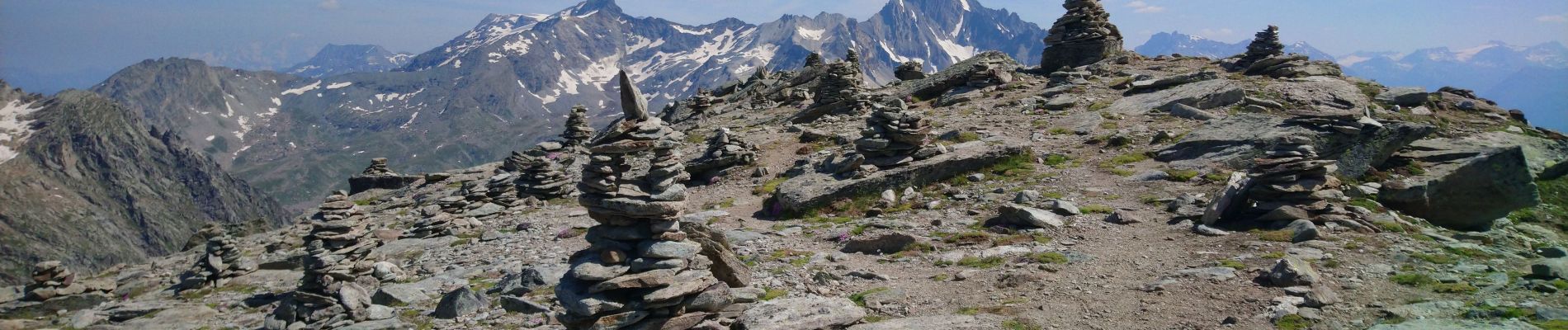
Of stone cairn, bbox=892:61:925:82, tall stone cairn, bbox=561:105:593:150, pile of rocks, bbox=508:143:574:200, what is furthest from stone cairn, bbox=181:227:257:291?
stone cairn, bbox=892:61:925:82

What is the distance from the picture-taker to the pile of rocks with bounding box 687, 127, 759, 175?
3438 cm

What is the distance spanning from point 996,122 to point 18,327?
36204mm

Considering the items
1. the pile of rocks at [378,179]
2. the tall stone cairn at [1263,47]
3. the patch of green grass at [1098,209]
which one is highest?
the tall stone cairn at [1263,47]

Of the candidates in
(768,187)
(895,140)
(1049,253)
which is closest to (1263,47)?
(895,140)

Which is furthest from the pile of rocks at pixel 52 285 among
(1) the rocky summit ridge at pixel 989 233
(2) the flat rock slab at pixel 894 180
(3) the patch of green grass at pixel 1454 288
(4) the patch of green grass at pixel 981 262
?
(3) the patch of green grass at pixel 1454 288

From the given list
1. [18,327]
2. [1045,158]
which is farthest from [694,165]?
[18,327]

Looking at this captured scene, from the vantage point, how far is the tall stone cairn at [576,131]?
48.7m

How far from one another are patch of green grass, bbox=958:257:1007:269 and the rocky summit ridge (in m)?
0.11

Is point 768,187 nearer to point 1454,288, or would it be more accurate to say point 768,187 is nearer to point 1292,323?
point 1292,323

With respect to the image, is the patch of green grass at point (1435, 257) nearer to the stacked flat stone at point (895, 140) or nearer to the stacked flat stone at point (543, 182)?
the stacked flat stone at point (895, 140)

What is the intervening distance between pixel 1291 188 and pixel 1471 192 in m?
5.48

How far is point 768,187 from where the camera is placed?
29.9m

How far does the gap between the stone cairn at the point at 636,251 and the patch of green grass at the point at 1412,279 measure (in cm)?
1234

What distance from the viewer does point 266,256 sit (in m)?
28.7
